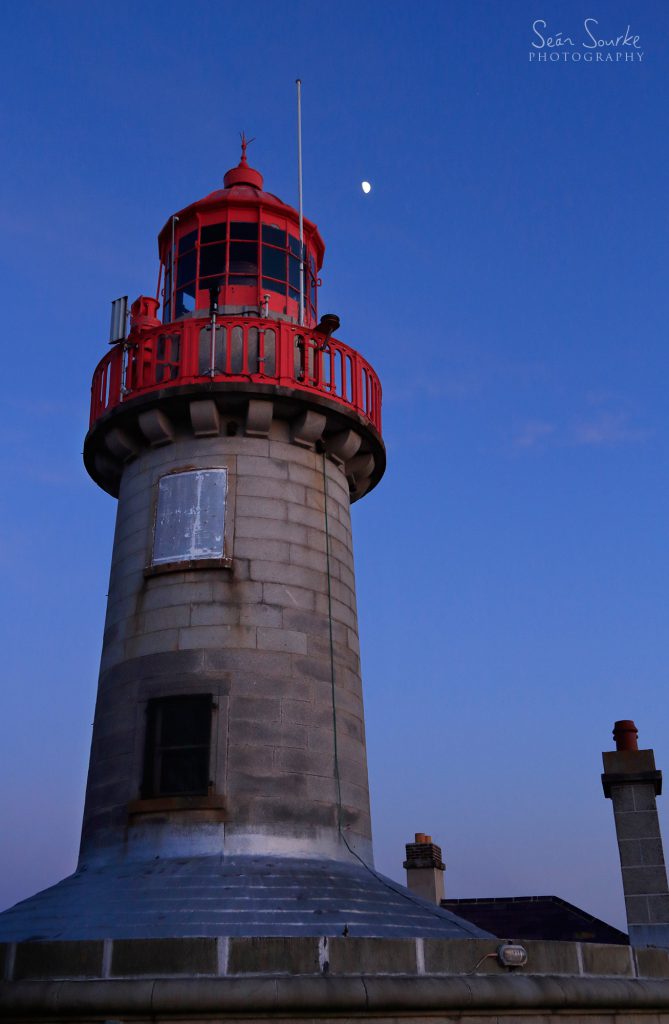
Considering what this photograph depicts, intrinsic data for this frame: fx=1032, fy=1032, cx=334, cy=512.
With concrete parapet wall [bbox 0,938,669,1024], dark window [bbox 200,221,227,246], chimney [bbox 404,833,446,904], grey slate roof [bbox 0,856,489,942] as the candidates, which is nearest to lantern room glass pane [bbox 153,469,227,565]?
grey slate roof [bbox 0,856,489,942]

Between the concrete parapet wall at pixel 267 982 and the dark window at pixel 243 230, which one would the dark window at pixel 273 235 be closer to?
the dark window at pixel 243 230

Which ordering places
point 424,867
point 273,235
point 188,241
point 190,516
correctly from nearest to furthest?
point 190,516
point 273,235
point 188,241
point 424,867

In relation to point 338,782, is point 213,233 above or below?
above

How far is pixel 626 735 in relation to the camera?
47.6ft

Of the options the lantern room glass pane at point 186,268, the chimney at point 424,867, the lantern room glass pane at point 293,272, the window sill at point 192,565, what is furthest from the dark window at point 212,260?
the chimney at point 424,867

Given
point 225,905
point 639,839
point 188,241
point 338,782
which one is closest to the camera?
point 225,905

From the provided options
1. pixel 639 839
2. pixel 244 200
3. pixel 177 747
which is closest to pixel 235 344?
pixel 244 200

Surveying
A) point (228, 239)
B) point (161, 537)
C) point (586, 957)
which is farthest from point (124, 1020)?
point (228, 239)

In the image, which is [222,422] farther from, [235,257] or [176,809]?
[176,809]

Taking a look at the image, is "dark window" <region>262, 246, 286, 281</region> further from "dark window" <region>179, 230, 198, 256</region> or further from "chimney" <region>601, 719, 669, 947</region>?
"chimney" <region>601, 719, 669, 947</region>

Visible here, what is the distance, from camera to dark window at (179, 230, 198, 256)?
15953 mm

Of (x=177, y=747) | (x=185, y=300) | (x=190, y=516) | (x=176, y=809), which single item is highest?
(x=185, y=300)

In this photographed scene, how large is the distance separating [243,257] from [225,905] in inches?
375

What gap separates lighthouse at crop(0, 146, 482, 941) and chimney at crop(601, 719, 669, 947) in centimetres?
347
